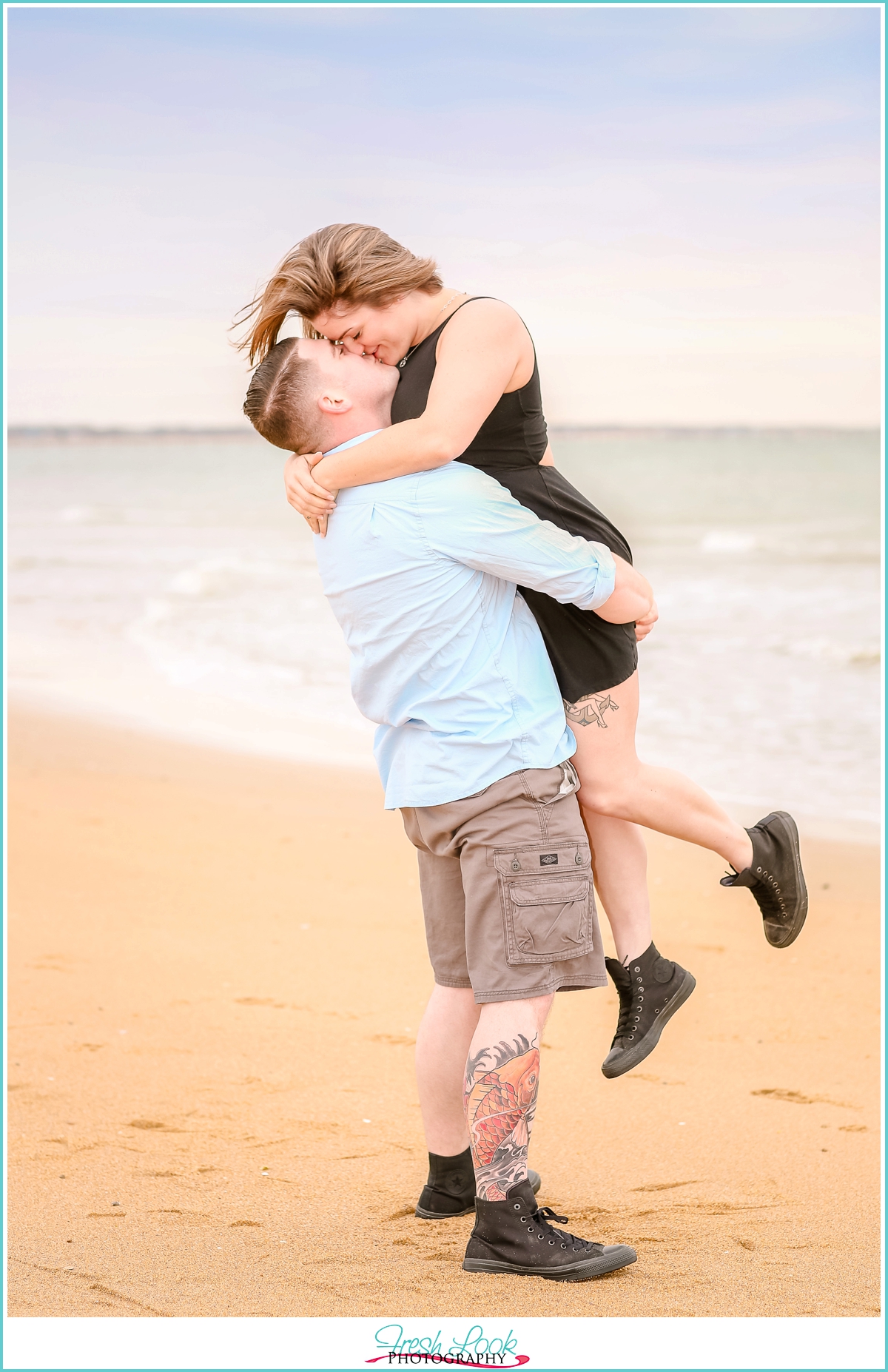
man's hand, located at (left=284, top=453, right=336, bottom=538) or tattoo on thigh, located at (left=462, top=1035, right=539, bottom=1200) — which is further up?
man's hand, located at (left=284, top=453, right=336, bottom=538)

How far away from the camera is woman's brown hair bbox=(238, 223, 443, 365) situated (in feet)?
7.55

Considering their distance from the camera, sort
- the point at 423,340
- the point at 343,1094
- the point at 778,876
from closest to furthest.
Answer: the point at 423,340 < the point at 778,876 < the point at 343,1094

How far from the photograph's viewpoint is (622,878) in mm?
2711

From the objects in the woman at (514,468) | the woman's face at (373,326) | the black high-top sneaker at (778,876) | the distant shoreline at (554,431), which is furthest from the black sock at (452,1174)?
the distant shoreline at (554,431)

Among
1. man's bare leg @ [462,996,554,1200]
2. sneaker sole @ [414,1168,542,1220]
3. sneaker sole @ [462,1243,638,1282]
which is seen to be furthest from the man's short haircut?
sneaker sole @ [414,1168,542,1220]

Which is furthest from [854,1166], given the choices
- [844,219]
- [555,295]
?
[844,219]

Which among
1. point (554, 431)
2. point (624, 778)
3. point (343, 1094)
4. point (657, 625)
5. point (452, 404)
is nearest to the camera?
point (452, 404)

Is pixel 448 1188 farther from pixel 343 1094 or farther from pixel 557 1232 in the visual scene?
pixel 343 1094

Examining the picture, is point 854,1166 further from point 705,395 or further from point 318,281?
point 705,395

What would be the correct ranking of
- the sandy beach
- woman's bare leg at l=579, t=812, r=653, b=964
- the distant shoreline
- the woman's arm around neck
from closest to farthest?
the woman's arm around neck
the sandy beach
woman's bare leg at l=579, t=812, r=653, b=964
the distant shoreline

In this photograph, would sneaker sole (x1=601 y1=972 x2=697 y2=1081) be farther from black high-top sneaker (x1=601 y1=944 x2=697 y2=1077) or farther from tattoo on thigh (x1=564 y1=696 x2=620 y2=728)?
tattoo on thigh (x1=564 y1=696 x2=620 y2=728)

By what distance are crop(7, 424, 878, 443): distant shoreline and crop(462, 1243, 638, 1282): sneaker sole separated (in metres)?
15.2

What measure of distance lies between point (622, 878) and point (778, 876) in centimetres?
38

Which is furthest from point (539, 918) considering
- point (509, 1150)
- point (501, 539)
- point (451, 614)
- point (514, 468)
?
point (514, 468)
